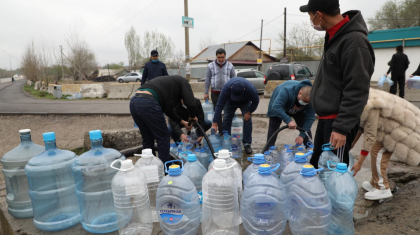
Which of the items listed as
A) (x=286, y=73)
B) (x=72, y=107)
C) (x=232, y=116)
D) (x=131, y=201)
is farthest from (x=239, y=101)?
(x=286, y=73)

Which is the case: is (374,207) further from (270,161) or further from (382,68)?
(382,68)

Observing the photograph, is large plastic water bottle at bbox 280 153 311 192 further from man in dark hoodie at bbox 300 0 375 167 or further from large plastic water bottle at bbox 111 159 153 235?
large plastic water bottle at bbox 111 159 153 235

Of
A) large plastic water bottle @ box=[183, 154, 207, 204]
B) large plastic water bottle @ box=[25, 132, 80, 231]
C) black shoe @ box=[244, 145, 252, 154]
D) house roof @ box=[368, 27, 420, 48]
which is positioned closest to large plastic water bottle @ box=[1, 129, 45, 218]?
large plastic water bottle @ box=[25, 132, 80, 231]

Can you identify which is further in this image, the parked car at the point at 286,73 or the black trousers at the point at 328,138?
the parked car at the point at 286,73

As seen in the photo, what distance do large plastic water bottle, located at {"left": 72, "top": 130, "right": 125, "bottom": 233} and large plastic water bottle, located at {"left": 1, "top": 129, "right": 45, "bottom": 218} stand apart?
672 millimetres

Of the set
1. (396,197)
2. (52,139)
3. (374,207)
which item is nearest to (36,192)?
(52,139)

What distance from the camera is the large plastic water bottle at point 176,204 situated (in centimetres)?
185

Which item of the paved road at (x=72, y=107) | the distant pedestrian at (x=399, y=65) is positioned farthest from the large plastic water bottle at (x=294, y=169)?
the distant pedestrian at (x=399, y=65)

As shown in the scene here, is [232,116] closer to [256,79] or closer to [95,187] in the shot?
[95,187]

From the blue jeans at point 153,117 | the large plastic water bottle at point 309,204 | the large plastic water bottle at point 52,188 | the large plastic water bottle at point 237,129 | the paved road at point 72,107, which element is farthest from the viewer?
the paved road at point 72,107

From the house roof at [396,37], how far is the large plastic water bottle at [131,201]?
71.9 ft

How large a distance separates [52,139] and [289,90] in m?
3.17

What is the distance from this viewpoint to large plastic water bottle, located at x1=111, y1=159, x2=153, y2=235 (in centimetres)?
201

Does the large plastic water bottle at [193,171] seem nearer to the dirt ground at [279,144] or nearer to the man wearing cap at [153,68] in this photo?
the dirt ground at [279,144]
